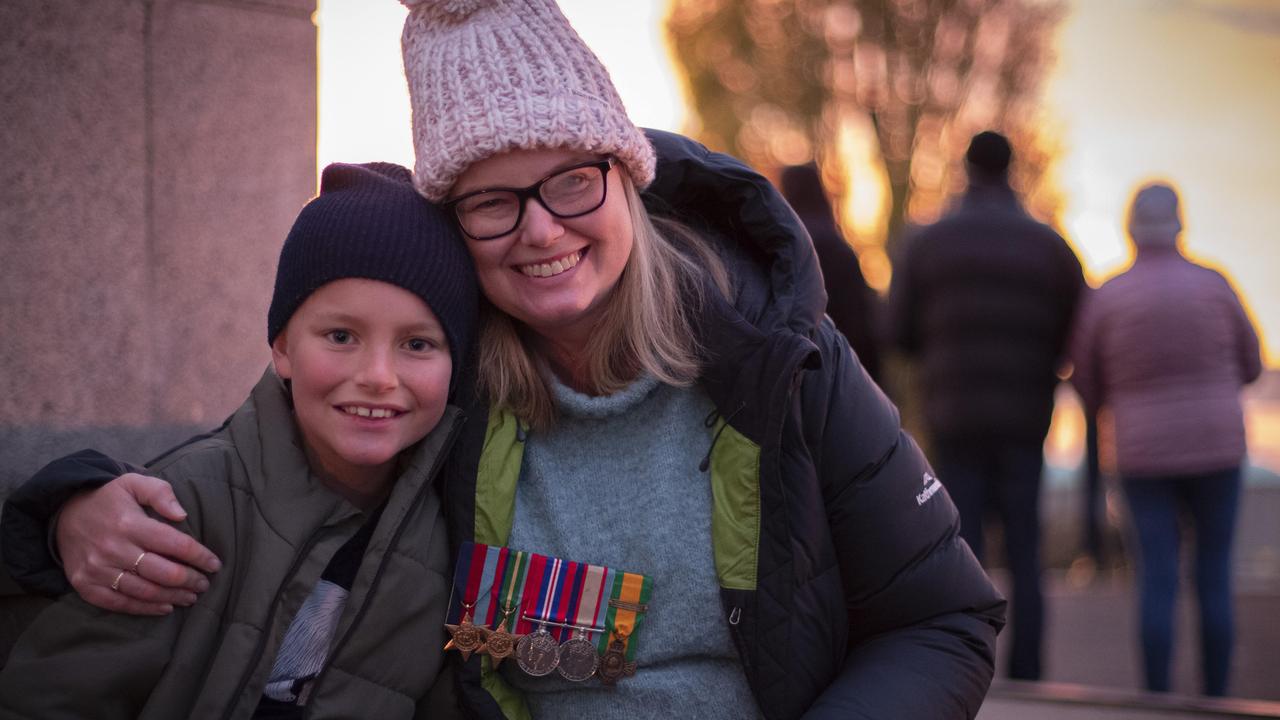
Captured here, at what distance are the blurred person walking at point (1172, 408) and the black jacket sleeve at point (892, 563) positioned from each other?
3028mm

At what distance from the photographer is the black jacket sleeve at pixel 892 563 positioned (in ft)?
7.36

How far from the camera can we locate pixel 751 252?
101 inches

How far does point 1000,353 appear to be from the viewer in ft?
17.3

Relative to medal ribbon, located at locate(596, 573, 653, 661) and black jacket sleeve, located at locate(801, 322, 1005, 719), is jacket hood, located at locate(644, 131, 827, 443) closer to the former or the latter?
black jacket sleeve, located at locate(801, 322, 1005, 719)

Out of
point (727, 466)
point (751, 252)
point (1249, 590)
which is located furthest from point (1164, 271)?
point (1249, 590)

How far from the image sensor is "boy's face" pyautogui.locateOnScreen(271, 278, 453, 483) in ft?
7.44

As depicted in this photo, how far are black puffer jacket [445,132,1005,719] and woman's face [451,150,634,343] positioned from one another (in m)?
0.23

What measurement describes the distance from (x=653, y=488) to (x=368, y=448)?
1.77 ft

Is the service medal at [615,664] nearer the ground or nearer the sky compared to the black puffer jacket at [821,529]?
nearer the ground

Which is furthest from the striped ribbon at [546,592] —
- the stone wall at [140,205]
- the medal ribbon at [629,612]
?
the stone wall at [140,205]

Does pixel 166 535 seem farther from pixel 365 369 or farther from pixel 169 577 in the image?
pixel 365 369

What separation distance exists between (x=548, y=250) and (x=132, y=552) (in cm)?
89

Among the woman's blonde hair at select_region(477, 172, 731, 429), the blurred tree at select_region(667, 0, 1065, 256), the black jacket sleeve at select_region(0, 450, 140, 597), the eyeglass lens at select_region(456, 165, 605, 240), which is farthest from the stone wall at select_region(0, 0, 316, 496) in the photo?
the blurred tree at select_region(667, 0, 1065, 256)

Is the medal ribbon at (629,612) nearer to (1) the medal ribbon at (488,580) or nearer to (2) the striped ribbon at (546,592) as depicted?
(2) the striped ribbon at (546,592)
